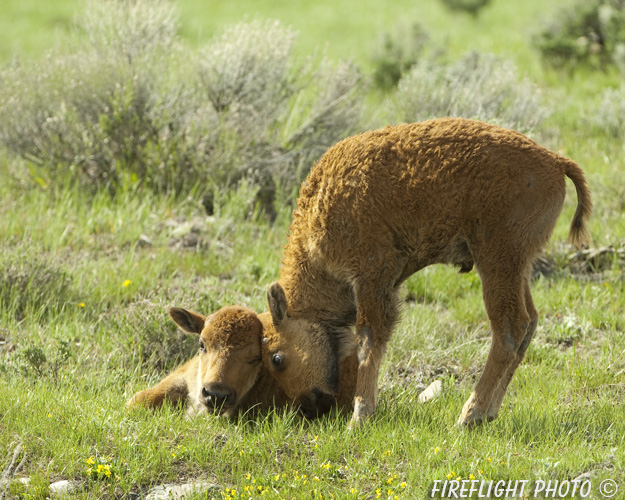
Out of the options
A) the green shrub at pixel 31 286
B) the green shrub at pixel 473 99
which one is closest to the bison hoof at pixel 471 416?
the green shrub at pixel 31 286

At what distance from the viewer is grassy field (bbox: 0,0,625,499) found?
14.8ft

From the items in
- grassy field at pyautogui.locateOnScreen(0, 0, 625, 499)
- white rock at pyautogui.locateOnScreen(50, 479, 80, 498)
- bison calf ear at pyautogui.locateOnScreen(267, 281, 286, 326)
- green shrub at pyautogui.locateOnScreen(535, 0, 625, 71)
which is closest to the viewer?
white rock at pyautogui.locateOnScreen(50, 479, 80, 498)

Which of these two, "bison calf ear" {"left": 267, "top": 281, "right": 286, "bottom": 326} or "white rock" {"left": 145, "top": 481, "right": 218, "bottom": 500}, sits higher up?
"bison calf ear" {"left": 267, "top": 281, "right": 286, "bottom": 326}

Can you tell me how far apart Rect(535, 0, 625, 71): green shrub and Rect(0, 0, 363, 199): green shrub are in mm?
5342

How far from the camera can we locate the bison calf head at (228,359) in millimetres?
5148

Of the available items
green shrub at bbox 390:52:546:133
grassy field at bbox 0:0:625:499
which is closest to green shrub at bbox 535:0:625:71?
grassy field at bbox 0:0:625:499

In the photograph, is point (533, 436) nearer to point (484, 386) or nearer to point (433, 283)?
point (484, 386)

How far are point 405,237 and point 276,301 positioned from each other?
2.97 ft

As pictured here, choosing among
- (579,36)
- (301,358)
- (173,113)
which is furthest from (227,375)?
(579,36)

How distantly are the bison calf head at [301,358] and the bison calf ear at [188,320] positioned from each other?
1.83 feet

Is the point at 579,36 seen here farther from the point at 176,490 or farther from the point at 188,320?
the point at 176,490

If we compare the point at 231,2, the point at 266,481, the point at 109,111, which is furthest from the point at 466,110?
the point at 231,2

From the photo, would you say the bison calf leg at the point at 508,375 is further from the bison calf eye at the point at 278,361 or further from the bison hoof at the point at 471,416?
the bison calf eye at the point at 278,361

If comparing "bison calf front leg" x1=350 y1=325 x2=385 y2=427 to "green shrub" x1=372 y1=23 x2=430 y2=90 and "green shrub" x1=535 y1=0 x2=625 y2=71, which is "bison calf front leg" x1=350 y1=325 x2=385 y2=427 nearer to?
"green shrub" x1=372 y1=23 x2=430 y2=90
